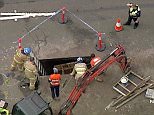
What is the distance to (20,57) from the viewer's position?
1661 centimetres

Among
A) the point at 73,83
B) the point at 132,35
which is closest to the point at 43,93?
the point at 73,83

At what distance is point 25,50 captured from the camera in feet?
54.1

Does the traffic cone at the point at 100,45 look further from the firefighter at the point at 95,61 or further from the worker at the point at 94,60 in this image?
the worker at the point at 94,60

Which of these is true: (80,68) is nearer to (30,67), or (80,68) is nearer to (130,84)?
(30,67)

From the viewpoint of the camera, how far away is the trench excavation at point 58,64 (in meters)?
17.6

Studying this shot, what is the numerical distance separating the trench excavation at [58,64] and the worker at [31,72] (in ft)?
3.28

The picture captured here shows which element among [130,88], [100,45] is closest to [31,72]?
[100,45]

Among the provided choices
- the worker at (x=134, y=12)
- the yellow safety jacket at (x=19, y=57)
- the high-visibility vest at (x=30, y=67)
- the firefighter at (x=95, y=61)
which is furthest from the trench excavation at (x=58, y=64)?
the worker at (x=134, y=12)

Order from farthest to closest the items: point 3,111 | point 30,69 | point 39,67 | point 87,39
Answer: point 87,39 < point 39,67 < point 30,69 < point 3,111

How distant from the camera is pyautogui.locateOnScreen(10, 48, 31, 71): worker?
1653 cm

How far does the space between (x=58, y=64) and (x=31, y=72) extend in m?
2.24

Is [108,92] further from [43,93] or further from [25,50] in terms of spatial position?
[25,50]

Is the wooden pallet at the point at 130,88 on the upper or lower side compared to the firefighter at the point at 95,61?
lower

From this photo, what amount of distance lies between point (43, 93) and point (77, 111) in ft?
5.30
